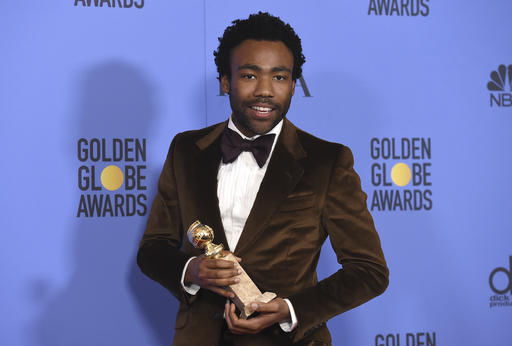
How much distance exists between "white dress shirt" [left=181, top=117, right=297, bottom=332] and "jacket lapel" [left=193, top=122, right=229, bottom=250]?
0.04 meters

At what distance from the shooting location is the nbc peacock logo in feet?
9.59

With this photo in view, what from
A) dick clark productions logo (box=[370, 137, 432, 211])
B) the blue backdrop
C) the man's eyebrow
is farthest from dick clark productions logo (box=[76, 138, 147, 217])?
dick clark productions logo (box=[370, 137, 432, 211])

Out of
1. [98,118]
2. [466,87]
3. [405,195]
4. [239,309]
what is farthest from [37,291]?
[466,87]

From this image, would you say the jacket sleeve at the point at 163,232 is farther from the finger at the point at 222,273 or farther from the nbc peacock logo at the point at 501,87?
the nbc peacock logo at the point at 501,87

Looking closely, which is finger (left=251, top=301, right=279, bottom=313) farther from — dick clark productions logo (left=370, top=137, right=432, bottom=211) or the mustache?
dick clark productions logo (left=370, top=137, right=432, bottom=211)

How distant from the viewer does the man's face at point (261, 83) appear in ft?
5.94

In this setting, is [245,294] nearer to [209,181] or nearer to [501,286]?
[209,181]

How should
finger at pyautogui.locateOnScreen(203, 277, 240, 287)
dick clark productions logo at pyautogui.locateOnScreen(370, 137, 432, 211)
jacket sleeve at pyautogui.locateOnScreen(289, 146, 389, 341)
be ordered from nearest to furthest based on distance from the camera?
1. finger at pyautogui.locateOnScreen(203, 277, 240, 287)
2. jacket sleeve at pyautogui.locateOnScreen(289, 146, 389, 341)
3. dick clark productions logo at pyautogui.locateOnScreen(370, 137, 432, 211)

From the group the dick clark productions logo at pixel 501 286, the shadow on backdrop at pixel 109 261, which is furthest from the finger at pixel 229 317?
the dick clark productions logo at pixel 501 286

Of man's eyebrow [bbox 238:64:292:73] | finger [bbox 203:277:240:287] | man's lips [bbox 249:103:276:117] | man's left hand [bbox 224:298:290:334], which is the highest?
man's eyebrow [bbox 238:64:292:73]

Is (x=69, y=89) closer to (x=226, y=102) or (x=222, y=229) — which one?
(x=226, y=102)

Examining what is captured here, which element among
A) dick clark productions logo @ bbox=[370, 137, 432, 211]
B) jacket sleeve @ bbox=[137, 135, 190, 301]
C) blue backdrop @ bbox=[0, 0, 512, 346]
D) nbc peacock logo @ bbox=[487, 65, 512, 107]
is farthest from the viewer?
nbc peacock logo @ bbox=[487, 65, 512, 107]


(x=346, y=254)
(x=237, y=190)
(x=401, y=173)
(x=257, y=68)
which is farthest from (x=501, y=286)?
(x=257, y=68)

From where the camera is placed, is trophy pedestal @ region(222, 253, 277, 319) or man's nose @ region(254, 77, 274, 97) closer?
trophy pedestal @ region(222, 253, 277, 319)
